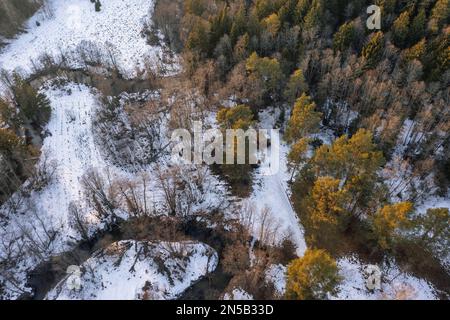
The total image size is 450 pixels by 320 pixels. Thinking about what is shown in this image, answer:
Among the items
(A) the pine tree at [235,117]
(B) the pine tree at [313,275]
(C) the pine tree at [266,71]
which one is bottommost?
(B) the pine tree at [313,275]

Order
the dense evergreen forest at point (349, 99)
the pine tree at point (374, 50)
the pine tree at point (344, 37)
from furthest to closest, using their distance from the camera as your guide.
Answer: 1. the pine tree at point (344, 37)
2. the pine tree at point (374, 50)
3. the dense evergreen forest at point (349, 99)

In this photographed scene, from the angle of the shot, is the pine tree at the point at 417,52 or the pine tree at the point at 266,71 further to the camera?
the pine tree at the point at 266,71

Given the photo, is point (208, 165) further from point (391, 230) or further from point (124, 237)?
point (391, 230)

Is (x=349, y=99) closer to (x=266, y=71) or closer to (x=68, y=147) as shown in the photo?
(x=266, y=71)

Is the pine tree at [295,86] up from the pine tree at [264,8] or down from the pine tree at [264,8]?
down

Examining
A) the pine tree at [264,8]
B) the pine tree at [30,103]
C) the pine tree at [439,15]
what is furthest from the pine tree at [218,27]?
the pine tree at [439,15]

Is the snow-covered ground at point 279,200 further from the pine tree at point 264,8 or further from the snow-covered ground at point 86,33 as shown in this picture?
the snow-covered ground at point 86,33

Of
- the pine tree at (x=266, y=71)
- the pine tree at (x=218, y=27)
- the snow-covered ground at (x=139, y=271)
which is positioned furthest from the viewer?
the pine tree at (x=218, y=27)
